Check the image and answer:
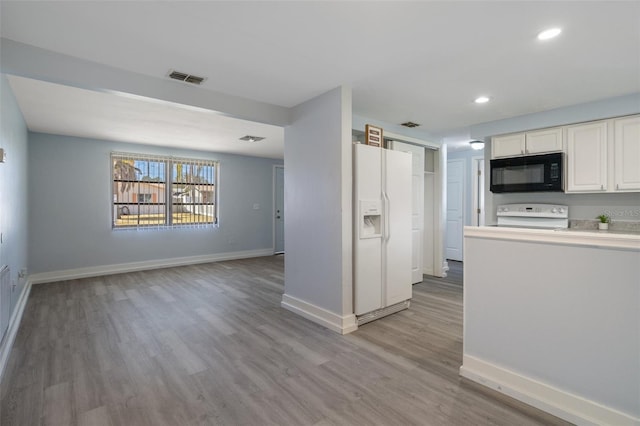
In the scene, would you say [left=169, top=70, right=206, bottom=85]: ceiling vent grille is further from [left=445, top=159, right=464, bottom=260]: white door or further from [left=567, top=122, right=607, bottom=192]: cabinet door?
[left=445, top=159, right=464, bottom=260]: white door

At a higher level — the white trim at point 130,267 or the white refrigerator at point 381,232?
the white refrigerator at point 381,232

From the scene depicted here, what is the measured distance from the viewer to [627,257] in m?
1.60

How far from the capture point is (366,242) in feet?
10.6

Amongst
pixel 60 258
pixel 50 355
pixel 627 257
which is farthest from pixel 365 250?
pixel 60 258

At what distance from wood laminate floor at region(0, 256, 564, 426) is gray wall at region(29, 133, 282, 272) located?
5.29ft

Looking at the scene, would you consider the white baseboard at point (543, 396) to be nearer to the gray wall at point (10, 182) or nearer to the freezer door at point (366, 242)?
the freezer door at point (366, 242)

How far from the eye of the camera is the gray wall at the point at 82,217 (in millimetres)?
4984

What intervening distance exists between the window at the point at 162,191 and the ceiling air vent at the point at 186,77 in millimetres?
3770

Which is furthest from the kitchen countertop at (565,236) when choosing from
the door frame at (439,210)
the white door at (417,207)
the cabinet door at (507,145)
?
the door frame at (439,210)

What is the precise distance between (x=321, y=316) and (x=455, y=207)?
185 inches

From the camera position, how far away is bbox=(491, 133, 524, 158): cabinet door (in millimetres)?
4082

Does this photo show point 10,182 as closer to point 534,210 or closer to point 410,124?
point 410,124

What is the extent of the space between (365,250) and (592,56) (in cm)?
251

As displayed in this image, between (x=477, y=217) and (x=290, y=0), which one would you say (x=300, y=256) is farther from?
(x=477, y=217)
